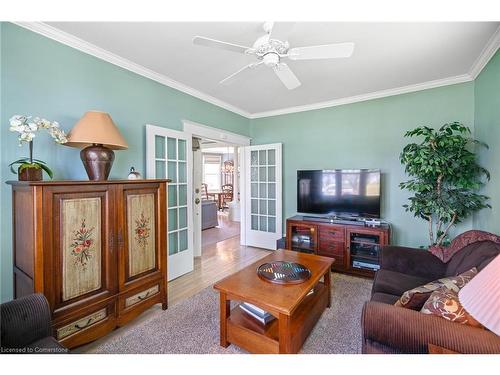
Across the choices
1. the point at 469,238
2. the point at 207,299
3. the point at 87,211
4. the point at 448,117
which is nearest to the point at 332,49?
the point at 469,238

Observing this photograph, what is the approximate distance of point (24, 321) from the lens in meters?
1.20

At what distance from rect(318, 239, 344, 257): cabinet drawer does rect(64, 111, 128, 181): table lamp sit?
9.24 ft

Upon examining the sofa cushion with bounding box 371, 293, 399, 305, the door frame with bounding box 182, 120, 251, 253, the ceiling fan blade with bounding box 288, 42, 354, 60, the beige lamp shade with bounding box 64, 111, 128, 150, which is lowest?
the sofa cushion with bounding box 371, 293, 399, 305

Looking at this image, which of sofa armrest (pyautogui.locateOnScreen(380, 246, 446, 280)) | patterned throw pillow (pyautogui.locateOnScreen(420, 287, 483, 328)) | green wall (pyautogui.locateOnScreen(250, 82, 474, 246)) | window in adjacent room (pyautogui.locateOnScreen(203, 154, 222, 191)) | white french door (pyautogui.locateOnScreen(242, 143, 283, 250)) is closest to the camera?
patterned throw pillow (pyautogui.locateOnScreen(420, 287, 483, 328))

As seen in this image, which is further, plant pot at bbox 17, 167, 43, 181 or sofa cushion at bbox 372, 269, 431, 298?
sofa cushion at bbox 372, 269, 431, 298

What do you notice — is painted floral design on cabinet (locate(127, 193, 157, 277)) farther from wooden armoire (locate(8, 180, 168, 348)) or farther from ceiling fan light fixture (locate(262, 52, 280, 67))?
Result: ceiling fan light fixture (locate(262, 52, 280, 67))

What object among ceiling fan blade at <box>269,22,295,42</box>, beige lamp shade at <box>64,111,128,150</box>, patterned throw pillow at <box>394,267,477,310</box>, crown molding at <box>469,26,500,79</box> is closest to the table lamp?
beige lamp shade at <box>64,111,128,150</box>

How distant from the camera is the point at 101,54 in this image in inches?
87.5

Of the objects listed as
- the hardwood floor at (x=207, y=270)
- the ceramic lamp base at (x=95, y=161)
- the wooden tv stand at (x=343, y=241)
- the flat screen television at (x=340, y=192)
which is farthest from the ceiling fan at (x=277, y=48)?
the hardwood floor at (x=207, y=270)

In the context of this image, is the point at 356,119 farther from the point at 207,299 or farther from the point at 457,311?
the point at 207,299

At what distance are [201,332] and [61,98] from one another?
2357 millimetres

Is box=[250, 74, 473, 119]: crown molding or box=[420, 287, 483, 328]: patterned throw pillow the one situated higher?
box=[250, 74, 473, 119]: crown molding

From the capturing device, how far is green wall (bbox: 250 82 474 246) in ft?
9.71

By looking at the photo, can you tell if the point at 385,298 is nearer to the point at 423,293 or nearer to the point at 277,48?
the point at 423,293
